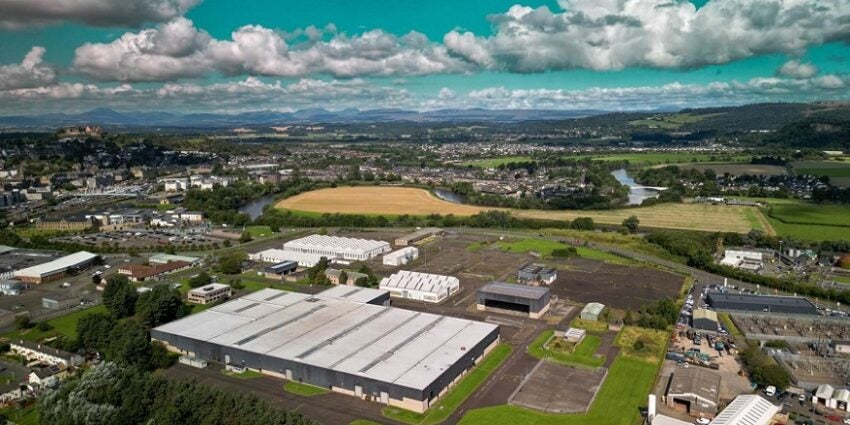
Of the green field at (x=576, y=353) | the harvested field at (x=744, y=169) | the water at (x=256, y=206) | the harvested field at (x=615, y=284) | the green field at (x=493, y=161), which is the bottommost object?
the harvested field at (x=615, y=284)

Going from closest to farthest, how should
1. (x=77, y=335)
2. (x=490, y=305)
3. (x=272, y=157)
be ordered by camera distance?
(x=77, y=335), (x=490, y=305), (x=272, y=157)

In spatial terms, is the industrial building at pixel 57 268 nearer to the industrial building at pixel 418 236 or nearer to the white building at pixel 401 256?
the white building at pixel 401 256

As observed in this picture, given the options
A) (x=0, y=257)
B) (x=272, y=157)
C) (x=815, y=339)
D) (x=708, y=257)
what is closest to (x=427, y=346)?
(x=815, y=339)

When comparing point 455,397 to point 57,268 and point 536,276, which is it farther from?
point 57,268

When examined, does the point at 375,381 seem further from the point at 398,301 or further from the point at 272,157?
the point at 272,157

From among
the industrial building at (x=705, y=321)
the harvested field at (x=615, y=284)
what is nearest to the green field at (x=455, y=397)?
the harvested field at (x=615, y=284)

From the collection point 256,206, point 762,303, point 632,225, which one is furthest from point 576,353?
point 256,206

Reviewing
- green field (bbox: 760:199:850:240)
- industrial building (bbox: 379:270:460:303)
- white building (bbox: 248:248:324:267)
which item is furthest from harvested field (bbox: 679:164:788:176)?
white building (bbox: 248:248:324:267)
